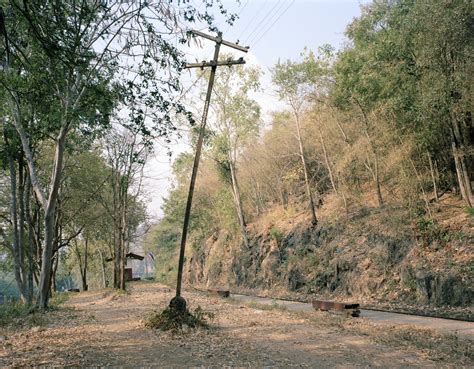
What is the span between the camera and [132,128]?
8.49 m

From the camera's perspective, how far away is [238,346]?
7.04 m

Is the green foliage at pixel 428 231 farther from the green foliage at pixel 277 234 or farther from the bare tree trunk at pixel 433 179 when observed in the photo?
the green foliage at pixel 277 234

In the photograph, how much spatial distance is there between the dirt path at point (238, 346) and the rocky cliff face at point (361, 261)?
370 centimetres

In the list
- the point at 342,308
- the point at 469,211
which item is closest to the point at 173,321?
the point at 342,308

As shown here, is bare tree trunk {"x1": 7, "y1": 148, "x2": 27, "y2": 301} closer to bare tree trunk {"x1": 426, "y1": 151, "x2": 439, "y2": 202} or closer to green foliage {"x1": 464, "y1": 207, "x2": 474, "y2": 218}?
bare tree trunk {"x1": 426, "y1": 151, "x2": 439, "y2": 202}

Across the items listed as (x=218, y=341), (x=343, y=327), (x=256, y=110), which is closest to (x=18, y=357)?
(x=218, y=341)

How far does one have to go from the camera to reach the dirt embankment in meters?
11.7

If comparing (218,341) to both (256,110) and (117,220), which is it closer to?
(117,220)

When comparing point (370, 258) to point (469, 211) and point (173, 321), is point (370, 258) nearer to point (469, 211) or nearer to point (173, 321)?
point (469, 211)

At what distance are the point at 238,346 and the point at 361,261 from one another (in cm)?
956

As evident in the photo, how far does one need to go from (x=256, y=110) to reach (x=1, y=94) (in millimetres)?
17077

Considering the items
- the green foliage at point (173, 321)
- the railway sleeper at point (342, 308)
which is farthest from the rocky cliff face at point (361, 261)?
the green foliage at point (173, 321)

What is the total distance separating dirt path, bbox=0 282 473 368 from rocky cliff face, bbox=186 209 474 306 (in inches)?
146

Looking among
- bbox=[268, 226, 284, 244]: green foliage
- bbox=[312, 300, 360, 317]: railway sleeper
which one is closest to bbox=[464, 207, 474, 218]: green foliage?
bbox=[312, 300, 360, 317]: railway sleeper
